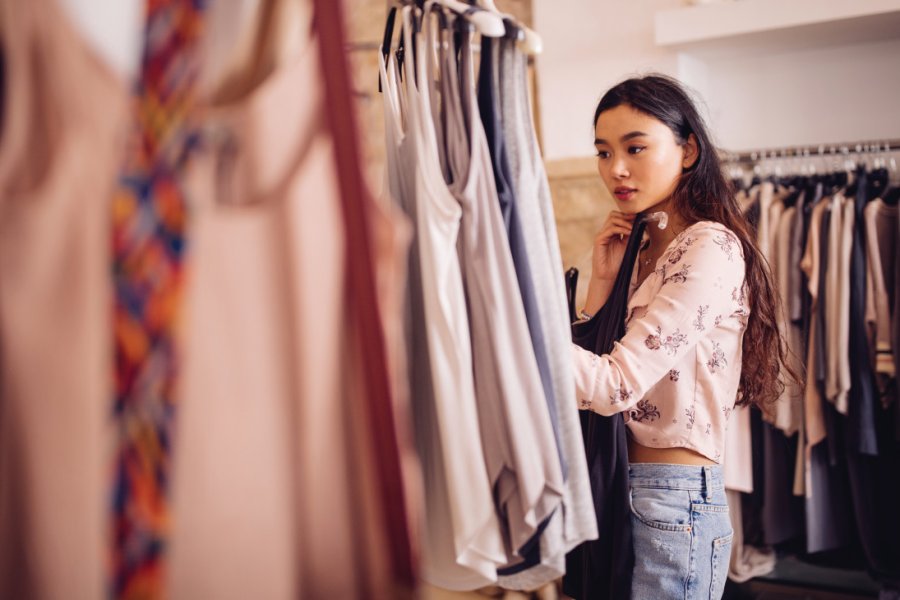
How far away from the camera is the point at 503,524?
33.9 inches

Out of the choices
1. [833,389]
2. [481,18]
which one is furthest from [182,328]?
[833,389]

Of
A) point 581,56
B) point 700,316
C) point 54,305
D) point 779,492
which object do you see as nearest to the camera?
point 54,305

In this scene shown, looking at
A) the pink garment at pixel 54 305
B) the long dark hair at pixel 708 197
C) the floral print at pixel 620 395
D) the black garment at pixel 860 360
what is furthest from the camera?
the black garment at pixel 860 360

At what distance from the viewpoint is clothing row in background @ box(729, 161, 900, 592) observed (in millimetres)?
2309

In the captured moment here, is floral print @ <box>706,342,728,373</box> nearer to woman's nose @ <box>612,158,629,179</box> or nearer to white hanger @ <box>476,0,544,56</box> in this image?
woman's nose @ <box>612,158,629,179</box>

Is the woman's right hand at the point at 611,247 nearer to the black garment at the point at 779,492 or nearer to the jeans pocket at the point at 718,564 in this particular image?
the jeans pocket at the point at 718,564

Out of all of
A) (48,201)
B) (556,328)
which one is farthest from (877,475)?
(48,201)

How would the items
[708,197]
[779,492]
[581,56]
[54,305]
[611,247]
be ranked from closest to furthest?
[54,305], [708,197], [611,247], [779,492], [581,56]

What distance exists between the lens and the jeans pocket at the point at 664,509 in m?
1.32

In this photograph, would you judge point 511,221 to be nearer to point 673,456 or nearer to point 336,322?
point 336,322

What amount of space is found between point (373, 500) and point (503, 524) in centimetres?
32

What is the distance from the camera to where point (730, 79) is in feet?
10.0

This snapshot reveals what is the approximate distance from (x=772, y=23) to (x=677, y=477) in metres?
1.82

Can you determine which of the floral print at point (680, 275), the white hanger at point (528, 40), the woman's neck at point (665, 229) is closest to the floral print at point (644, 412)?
the floral print at point (680, 275)
